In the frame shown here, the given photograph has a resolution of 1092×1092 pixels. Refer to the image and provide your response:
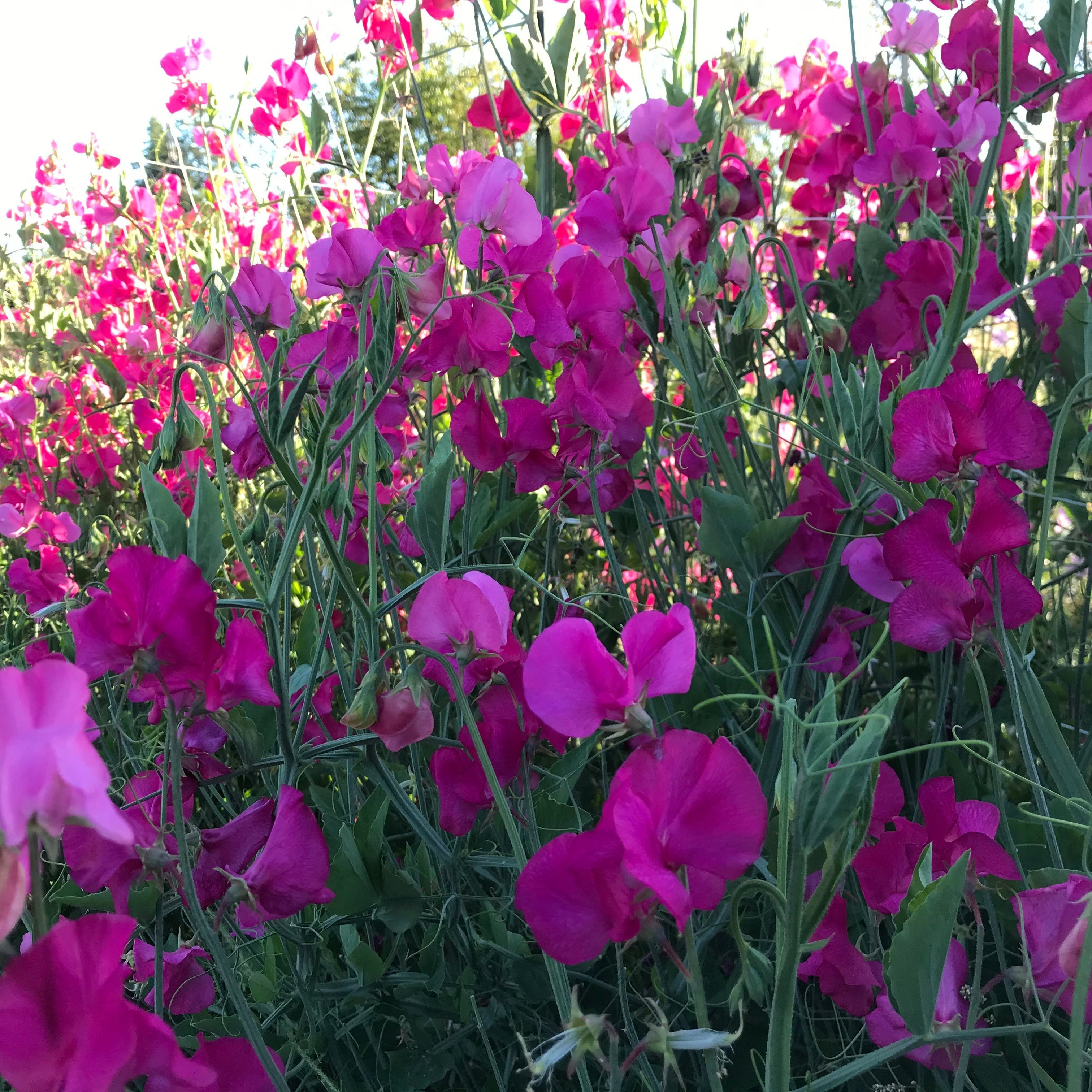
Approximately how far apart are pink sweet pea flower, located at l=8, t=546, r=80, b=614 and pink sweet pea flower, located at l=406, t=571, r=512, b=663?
3.31 ft

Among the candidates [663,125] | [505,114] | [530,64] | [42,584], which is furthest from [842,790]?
[42,584]

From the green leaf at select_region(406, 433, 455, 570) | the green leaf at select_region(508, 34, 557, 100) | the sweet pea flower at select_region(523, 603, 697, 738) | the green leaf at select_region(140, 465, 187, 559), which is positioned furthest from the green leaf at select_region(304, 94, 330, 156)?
the sweet pea flower at select_region(523, 603, 697, 738)

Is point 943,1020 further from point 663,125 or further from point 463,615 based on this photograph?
point 663,125

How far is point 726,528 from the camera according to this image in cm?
88

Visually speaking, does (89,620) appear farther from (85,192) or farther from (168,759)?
(85,192)

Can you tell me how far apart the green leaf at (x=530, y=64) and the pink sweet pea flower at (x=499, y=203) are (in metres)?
0.42

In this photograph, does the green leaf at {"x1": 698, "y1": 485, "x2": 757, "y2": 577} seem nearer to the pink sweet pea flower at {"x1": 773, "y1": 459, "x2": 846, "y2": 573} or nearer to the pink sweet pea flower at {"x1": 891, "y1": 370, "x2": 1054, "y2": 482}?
the pink sweet pea flower at {"x1": 773, "y1": 459, "x2": 846, "y2": 573}

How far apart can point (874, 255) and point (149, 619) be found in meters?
0.97

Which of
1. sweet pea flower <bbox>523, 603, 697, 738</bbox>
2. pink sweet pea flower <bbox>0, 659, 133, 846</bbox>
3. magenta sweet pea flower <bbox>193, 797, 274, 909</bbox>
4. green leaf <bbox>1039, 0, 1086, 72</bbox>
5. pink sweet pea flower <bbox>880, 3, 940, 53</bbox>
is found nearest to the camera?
pink sweet pea flower <bbox>0, 659, 133, 846</bbox>

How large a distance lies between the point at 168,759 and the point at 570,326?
0.47 meters

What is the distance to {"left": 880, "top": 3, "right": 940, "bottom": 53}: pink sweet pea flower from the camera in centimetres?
121

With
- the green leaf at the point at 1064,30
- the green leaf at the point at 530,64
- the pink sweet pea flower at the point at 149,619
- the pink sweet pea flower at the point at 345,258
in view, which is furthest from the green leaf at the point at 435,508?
the green leaf at the point at 1064,30

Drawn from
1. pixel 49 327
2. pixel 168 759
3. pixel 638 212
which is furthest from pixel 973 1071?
pixel 49 327

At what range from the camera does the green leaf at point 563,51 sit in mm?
1165
